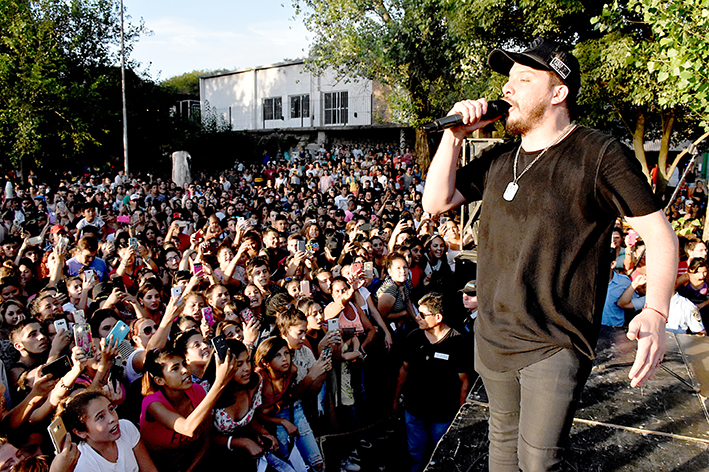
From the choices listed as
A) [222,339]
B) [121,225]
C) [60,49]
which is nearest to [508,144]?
[222,339]

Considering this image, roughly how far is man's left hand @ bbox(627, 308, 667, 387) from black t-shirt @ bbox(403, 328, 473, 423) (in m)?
2.81

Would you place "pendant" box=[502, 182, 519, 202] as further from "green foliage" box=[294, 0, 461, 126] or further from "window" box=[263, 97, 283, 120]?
"window" box=[263, 97, 283, 120]

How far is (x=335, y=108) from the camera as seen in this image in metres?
30.1

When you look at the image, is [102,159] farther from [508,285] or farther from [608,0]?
[508,285]

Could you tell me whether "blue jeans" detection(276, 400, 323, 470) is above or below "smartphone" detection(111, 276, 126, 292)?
below

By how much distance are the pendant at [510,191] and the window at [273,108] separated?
1233 inches

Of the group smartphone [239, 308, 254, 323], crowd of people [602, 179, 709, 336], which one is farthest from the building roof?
smartphone [239, 308, 254, 323]

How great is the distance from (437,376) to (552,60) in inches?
123

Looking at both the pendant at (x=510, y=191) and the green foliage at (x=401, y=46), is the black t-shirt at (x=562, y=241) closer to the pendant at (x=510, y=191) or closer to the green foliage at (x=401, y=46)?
the pendant at (x=510, y=191)

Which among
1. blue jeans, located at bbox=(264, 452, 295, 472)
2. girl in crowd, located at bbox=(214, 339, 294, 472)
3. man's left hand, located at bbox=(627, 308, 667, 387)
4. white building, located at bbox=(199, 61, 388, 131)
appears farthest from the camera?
white building, located at bbox=(199, 61, 388, 131)

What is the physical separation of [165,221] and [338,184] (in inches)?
327

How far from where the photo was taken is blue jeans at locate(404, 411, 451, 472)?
174 inches

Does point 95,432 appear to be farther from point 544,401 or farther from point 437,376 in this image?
point 437,376

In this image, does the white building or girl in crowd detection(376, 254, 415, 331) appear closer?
girl in crowd detection(376, 254, 415, 331)
